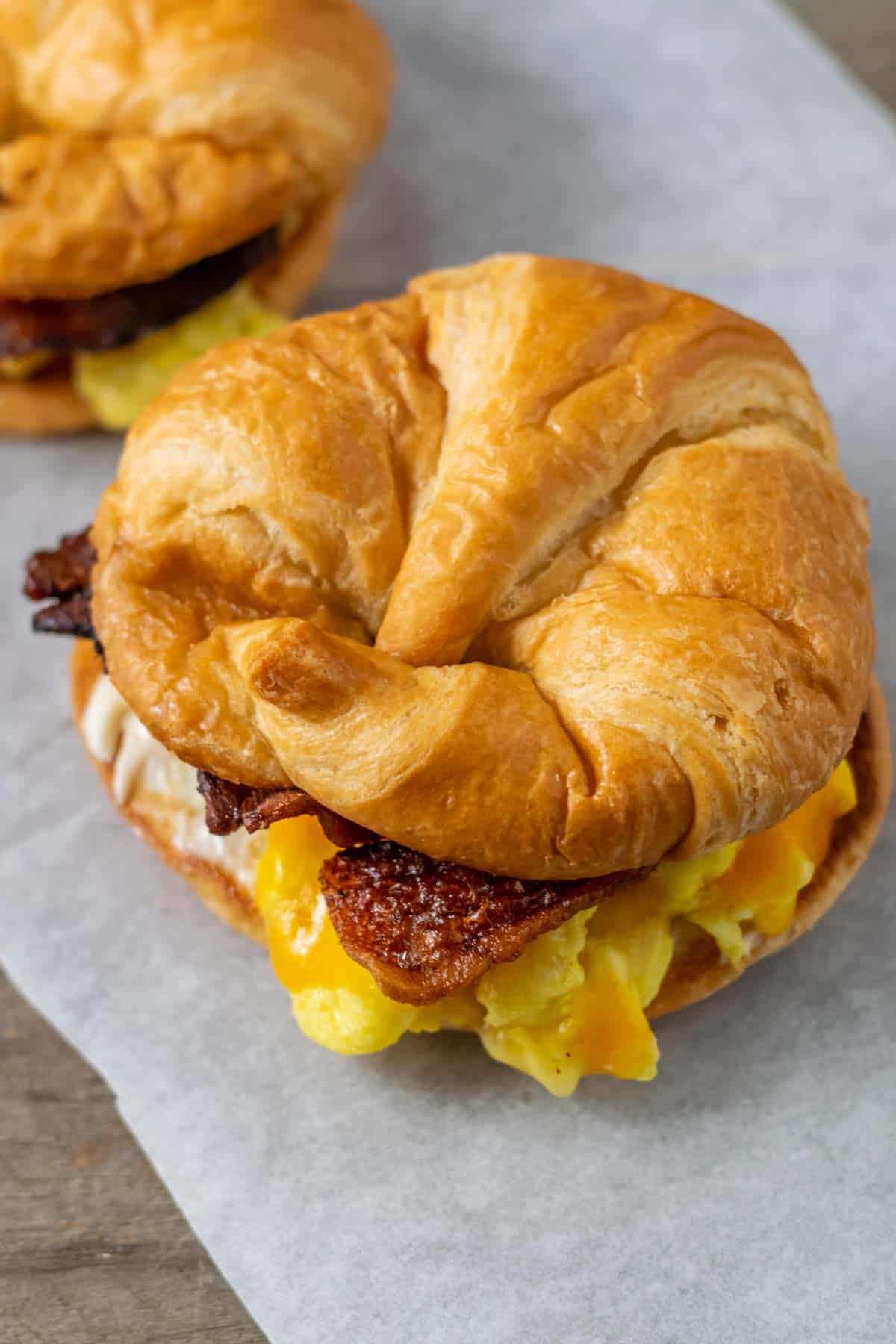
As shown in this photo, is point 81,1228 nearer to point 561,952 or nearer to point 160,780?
point 160,780

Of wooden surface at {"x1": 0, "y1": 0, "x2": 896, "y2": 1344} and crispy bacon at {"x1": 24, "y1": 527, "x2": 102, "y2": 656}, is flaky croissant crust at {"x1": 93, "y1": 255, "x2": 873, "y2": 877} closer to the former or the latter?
crispy bacon at {"x1": 24, "y1": 527, "x2": 102, "y2": 656}

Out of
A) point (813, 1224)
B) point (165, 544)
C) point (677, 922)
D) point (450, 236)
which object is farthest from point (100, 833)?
point (450, 236)

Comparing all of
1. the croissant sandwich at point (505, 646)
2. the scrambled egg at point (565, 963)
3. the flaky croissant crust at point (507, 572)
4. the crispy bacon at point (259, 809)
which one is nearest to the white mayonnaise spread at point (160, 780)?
the croissant sandwich at point (505, 646)

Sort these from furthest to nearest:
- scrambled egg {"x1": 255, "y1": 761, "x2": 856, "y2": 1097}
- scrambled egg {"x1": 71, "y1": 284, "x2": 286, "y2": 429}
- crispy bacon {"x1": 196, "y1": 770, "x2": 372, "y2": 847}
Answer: scrambled egg {"x1": 71, "y1": 284, "x2": 286, "y2": 429} < scrambled egg {"x1": 255, "y1": 761, "x2": 856, "y2": 1097} < crispy bacon {"x1": 196, "y1": 770, "x2": 372, "y2": 847}

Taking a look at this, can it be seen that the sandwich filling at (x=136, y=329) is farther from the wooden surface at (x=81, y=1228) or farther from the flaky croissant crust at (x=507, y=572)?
the wooden surface at (x=81, y=1228)

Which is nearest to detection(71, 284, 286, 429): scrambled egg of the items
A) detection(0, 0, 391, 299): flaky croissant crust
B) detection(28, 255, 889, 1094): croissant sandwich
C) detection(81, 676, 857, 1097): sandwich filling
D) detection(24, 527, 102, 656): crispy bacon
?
detection(0, 0, 391, 299): flaky croissant crust

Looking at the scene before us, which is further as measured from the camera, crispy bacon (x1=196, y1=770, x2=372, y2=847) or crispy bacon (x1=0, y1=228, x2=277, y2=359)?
crispy bacon (x1=0, y1=228, x2=277, y2=359)
